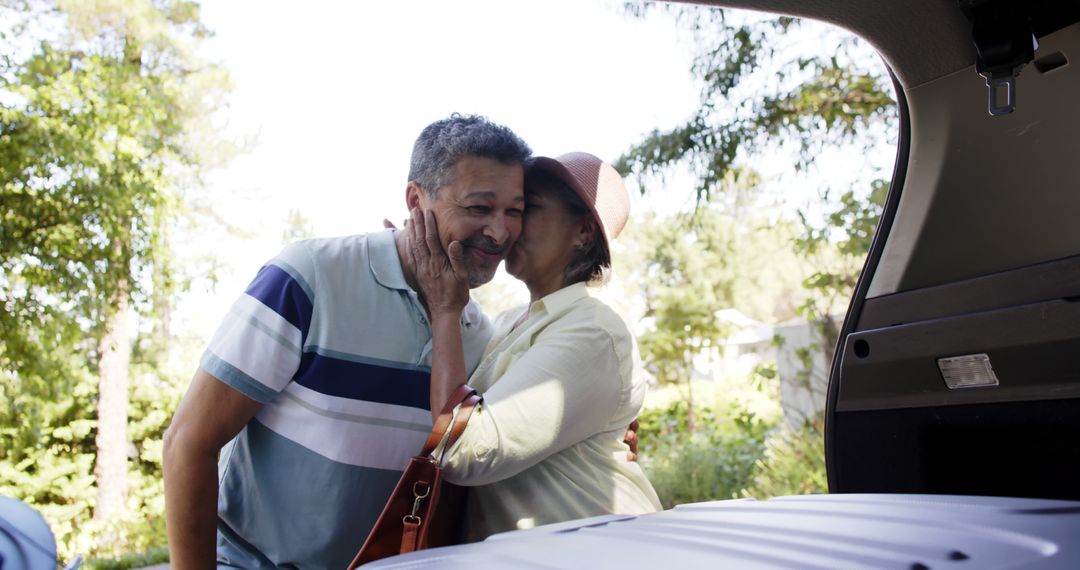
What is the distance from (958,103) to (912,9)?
25 cm

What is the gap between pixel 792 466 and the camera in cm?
831

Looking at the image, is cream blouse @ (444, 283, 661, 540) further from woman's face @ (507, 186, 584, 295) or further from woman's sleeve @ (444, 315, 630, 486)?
woman's face @ (507, 186, 584, 295)

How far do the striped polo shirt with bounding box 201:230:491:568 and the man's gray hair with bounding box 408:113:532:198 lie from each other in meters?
0.39

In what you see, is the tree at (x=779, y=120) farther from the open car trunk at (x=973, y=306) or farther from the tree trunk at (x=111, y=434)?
the tree trunk at (x=111, y=434)

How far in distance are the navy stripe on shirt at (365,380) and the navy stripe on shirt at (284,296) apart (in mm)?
87

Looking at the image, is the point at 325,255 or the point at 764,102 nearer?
the point at 325,255

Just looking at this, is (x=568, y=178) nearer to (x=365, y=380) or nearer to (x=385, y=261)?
(x=385, y=261)

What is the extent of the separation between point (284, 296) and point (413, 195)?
59 cm

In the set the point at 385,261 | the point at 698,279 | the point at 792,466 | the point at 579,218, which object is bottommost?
the point at 792,466

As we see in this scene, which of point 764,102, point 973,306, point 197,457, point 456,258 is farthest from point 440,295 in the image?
point 764,102

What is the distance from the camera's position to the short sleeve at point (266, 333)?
204 centimetres

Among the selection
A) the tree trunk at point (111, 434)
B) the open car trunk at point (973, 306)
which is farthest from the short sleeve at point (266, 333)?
the tree trunk at point (111, 434)

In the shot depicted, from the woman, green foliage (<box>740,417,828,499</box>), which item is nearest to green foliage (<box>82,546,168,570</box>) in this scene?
green foliage (<box>740,417,828,499</box>)

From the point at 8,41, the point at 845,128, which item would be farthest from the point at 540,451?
the point at 8,41
